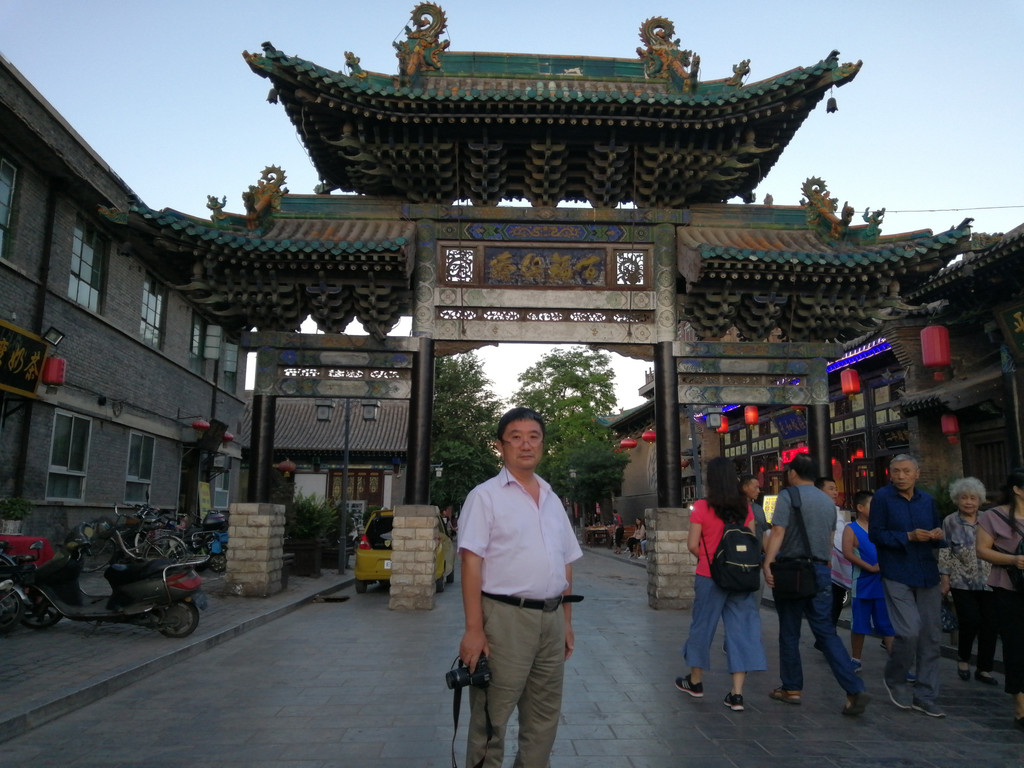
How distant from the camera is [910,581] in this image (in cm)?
543

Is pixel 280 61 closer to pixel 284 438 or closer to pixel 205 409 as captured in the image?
pixel 205 409

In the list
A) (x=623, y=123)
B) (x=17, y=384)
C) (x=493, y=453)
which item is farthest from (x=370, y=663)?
(x=493, y=453)

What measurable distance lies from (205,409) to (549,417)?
24328mm

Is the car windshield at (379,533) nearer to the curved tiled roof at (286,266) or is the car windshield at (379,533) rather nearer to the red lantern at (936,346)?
the curved tiled roof at (286,266)

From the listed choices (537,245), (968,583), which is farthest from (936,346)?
(968,583)

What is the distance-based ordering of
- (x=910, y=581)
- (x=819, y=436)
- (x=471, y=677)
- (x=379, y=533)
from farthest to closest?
(x=379, y=533), (x=819, y=436), (x=910, y=581), (x=471, y=677)

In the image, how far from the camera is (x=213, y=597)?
11.1m

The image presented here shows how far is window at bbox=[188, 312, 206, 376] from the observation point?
20406 millimetres

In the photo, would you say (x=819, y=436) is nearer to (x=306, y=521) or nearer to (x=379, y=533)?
(x=379, y=533)

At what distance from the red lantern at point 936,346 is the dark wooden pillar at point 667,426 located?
656 centimetres

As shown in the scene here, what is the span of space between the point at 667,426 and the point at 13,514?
1019cm

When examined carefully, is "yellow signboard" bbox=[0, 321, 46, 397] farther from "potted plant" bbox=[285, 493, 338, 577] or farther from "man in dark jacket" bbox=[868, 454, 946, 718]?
"man in dark jacket" bbox=[868, 454, 946, 718]

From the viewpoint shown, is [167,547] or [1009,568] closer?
[1009,568]

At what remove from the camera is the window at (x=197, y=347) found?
803 inches
